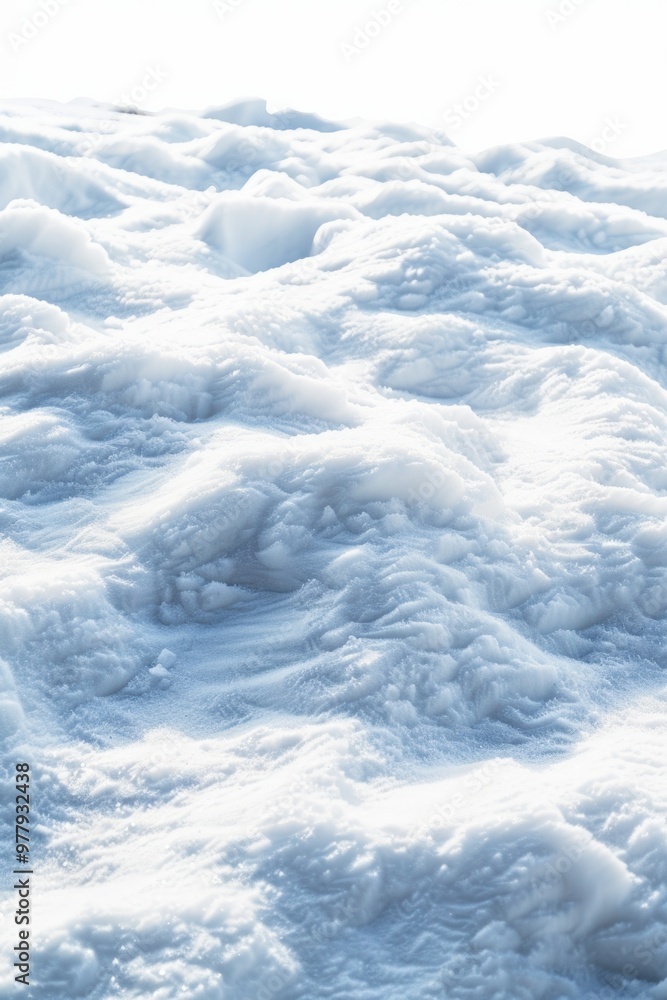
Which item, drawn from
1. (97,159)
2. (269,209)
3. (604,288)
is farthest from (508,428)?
(97,159)

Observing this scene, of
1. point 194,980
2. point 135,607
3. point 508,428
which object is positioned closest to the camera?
point 194,980

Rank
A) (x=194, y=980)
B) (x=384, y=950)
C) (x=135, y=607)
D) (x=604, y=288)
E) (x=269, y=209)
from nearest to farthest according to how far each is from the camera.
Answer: (x=194, y=980) → (x=384, y=950) → (x=135, y=607) → (x=604, y=288) → (x=269, y=209)

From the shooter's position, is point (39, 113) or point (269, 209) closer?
point (269, 209)

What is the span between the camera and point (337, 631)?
10.5 ft

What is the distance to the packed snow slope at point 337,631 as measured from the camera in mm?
2219

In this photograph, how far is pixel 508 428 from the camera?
16.9 feet

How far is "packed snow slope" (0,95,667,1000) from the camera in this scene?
7.28ft

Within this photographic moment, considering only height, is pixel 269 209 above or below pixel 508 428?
above

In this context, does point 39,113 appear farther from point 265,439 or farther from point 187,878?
point 187,878

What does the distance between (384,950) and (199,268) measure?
673 centimetres

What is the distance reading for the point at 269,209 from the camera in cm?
884

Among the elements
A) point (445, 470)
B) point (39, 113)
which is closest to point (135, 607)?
point (445, 470)

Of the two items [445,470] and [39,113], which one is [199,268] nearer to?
[445,470]

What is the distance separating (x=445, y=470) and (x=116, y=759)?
1.79 metres
